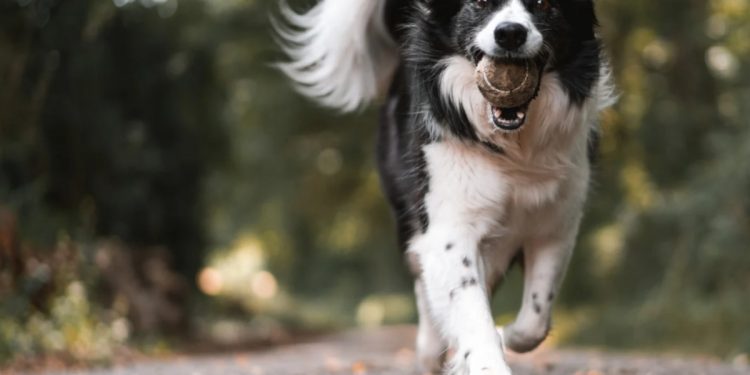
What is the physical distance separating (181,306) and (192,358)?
157 centimetres

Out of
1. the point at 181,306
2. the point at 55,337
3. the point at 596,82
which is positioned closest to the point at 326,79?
the point at 596,82

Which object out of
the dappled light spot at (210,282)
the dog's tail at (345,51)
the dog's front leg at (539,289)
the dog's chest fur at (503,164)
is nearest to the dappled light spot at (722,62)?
the dog's tail at (345,51)

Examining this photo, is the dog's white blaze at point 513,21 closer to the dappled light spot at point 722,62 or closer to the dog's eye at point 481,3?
the dog's eye at point 481,3

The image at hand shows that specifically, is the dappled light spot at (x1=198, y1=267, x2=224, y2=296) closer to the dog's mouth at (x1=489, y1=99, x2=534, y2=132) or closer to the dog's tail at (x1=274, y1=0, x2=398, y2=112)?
the dog's tail at (x1=274, y1=0, x2=398, y2=112)

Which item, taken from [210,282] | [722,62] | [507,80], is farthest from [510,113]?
[210,282]

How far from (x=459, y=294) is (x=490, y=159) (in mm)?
549

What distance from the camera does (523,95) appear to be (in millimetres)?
4156

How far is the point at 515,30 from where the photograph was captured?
12.9 ft

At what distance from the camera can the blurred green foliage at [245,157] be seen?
8.66m

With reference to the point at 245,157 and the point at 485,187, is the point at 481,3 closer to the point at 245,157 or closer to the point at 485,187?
the point at 485,187

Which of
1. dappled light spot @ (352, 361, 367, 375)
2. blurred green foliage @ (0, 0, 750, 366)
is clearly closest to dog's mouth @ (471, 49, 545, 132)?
dappled light spot @ (352, 361, 367, 375)

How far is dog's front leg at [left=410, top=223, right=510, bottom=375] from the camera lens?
4.14 m

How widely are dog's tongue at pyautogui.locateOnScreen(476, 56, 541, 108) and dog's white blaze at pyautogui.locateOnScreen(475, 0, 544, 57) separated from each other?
72 millimetres

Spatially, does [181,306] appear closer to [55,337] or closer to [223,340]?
[223,340]
